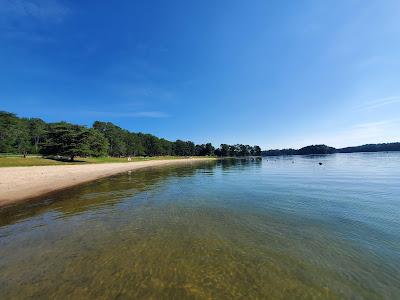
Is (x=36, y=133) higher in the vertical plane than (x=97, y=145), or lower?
higher

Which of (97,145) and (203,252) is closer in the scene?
(203,252)

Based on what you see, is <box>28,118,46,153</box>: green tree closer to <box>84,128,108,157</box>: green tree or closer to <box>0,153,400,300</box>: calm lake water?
<box>84,128,108,157</box>: green tree

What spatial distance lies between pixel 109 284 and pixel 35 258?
14.3 ft

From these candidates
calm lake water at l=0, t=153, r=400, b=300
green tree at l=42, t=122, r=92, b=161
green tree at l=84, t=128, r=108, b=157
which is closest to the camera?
calm lake water at l=0, t=153, r=400, b=300

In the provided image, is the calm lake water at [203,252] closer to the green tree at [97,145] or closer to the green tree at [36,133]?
the green tree at [97,145]

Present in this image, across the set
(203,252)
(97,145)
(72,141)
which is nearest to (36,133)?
(97,145)

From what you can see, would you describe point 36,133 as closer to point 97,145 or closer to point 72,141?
point 97,145

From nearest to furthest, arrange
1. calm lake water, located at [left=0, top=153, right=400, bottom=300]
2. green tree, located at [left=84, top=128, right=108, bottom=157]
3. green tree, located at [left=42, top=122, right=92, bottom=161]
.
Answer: calm lake water, located at [left=0, top=153, right=400, bottom=300] < green tree, located at [left=42, top=122, right=92, bottom=161] < green tree, located at [left=84, top=128, right=108, bottom=157]

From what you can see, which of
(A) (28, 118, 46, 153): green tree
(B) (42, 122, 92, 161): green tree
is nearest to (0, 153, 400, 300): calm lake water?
(B) (42, 122, 92, 161): green tree

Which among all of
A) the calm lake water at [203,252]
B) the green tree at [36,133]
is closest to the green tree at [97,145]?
the green tree at [36,133]

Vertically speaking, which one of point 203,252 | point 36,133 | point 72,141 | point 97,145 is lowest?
point 203,252

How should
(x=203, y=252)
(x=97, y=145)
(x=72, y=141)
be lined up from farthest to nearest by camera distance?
(x=97, y=145) → (x=72, y=141) → (x=203, y=252)

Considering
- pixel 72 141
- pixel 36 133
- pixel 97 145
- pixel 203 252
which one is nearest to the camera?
Result: pixel 203 252

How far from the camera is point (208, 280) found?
752 cm
